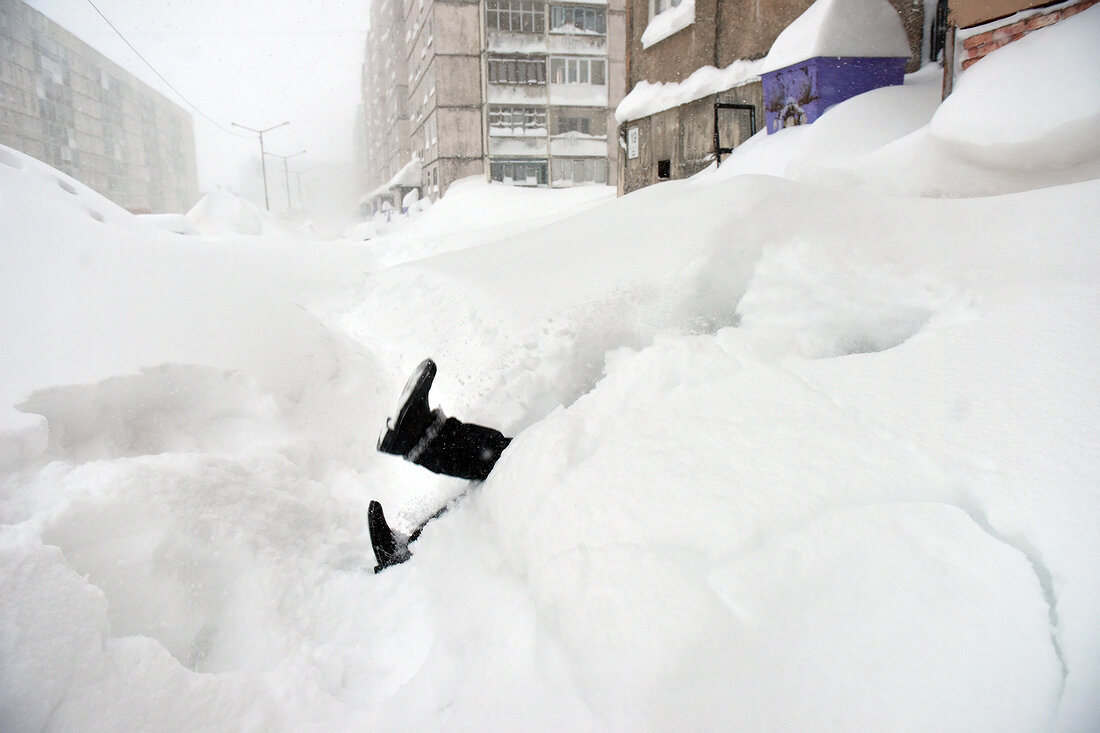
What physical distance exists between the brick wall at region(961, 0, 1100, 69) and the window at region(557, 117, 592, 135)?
2325 cm

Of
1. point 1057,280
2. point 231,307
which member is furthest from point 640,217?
point 231,307

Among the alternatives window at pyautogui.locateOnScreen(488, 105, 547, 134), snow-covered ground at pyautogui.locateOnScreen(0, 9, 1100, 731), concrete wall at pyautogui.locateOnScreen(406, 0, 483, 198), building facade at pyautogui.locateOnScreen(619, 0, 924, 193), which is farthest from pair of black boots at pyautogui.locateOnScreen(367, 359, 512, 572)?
concrete wall at pyautogui.locateOnScreen(406, 0, 483, 198)

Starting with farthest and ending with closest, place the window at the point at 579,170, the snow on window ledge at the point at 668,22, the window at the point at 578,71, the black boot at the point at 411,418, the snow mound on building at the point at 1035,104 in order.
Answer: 1. the window at the point at 579,170
2. the window at the point at 578,71
3. the snow on window ledge at the point at 668,22
4. the snow mound on building at the point at 1035,104
5. the black boot at the point at 411,418

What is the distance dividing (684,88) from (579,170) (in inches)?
716

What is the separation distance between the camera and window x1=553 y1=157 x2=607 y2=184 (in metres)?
25.5

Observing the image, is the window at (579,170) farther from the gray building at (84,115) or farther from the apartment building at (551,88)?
the gray building at (84,115)

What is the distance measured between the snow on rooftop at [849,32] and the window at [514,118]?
2168 centimetres

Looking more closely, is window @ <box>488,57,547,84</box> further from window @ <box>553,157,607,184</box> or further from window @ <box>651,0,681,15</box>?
window @ <box>651,0,681,15</box>

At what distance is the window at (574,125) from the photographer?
25.4 meters

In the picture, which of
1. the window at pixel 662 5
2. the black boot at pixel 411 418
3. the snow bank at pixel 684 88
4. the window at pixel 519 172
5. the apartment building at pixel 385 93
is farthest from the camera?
the apartment building at pixel 385 93

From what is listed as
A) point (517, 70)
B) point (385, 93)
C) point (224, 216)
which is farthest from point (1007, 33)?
point (385, 93)

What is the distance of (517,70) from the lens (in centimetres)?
2497

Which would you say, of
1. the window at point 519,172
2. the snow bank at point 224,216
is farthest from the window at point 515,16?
the snow bank at point 224,216

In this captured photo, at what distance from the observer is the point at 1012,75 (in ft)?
10.1
